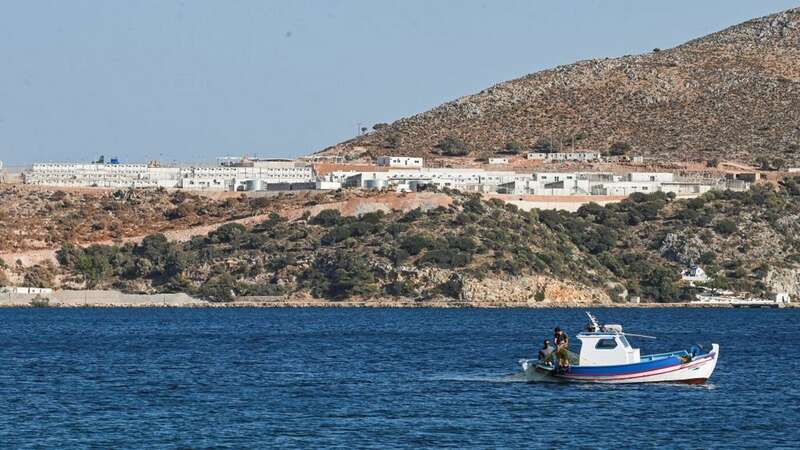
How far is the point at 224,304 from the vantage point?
Answer: 140 metres


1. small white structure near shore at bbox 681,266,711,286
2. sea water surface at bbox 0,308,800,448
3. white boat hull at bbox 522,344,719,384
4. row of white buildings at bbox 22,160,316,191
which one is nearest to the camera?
sea water surface at bbox 0,308,800,448

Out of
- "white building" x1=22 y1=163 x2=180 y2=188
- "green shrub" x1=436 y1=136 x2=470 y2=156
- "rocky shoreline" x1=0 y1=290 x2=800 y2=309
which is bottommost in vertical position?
"rocky shoreline" x1=0 y1=290 x2=800 y2=309

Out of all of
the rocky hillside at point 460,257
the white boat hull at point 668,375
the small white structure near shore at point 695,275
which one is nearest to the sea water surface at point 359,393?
the white boat hull at point 668,375

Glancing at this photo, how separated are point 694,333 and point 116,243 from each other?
6167cm

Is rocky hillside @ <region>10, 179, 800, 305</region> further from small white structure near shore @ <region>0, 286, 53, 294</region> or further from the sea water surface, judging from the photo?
the sea water surface

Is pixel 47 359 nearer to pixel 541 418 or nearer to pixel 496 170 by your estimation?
pixel 541 418

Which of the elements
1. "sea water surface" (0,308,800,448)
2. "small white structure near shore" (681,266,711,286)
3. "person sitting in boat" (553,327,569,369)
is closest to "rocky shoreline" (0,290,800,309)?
"small white structure near shore" (681,266,711,286)

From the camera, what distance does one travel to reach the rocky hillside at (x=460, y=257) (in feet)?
452

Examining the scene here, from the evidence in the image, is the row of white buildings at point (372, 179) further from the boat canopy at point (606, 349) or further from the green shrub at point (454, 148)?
the boat canopy at point (606, 349)

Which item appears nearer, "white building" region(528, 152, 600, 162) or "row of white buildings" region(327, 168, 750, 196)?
"row of white buildings" region(327, 168, 750, 196)

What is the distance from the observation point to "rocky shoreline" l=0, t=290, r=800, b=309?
13625cm

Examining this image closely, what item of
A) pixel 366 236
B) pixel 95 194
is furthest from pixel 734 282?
pixel 95 194

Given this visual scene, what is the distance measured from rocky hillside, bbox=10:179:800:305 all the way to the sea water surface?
2921 cm

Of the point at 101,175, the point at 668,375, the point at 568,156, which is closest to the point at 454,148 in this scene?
the point at 568,156
